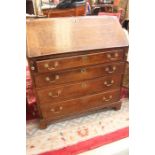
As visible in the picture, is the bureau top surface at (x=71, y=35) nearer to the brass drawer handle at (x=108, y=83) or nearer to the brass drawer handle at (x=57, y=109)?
the brass drawer handle at (x=108, y=83)

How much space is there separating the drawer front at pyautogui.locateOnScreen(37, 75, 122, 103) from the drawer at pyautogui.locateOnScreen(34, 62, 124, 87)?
0.05 metres

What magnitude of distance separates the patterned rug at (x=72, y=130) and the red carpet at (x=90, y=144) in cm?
3

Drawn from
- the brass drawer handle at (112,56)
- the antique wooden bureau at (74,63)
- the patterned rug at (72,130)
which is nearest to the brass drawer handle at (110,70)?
the antique wooden bureau at (74,63)

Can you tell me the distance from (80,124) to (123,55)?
0.79m

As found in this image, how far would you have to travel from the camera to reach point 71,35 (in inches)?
63.5

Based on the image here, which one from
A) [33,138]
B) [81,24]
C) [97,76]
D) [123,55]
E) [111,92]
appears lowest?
[33,138]

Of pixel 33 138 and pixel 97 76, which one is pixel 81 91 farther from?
pixel 33 138

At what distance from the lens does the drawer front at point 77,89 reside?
1645mm

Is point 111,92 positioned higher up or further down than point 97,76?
further down

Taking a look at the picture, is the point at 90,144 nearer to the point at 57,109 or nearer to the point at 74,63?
the point at 57,109

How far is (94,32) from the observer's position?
5.57 ft

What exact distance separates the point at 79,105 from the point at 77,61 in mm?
455
